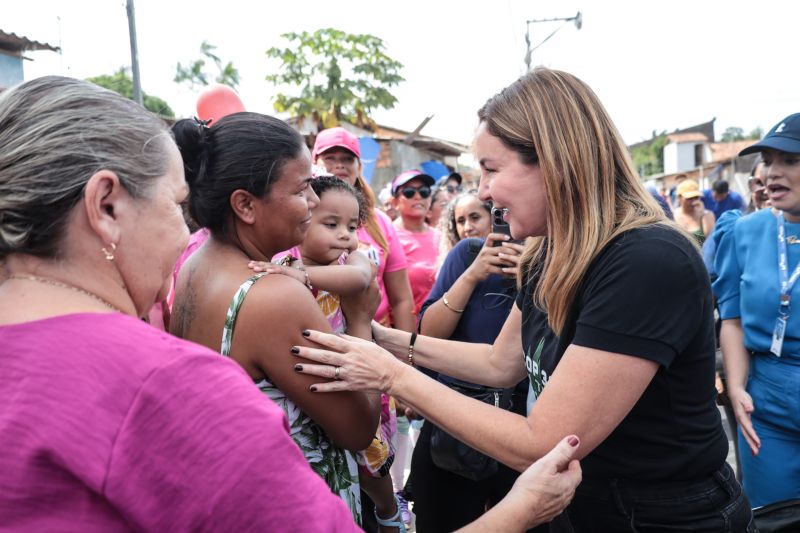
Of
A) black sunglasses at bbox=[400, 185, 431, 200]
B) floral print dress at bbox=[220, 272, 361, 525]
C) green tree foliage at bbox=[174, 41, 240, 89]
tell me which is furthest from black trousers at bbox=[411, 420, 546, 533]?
green tree foliage at bbox=[174, 41, 240, 89]

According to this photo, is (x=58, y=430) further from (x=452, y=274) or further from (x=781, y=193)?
(x=781, y=193)

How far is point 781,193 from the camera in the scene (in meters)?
3.12

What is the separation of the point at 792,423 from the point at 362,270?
2.21 meters

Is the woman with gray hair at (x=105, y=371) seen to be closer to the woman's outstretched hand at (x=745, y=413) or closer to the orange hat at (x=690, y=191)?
the woman's outstretched hand at (x=745, y=413)

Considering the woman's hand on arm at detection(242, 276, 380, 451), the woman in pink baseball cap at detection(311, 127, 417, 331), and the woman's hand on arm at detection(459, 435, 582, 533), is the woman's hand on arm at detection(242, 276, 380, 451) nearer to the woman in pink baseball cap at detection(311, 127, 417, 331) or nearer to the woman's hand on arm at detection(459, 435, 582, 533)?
the woman's hand on arm at detection(459, 435, 582, 533)

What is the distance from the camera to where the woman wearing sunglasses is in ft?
17.5

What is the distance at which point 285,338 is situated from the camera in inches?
67.7

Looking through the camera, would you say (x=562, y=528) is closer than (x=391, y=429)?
Yes

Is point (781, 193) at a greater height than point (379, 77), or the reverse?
point (379, 77)

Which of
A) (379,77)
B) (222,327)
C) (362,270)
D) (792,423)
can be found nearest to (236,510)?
(222,327)

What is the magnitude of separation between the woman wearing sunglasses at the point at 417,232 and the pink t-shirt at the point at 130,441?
4322mm

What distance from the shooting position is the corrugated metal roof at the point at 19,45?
15779mm

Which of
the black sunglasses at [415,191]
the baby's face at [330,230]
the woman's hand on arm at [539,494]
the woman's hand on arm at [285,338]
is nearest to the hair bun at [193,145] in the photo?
the woman's hand on arm at [285,338]

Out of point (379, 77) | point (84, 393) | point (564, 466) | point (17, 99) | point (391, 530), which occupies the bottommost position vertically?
point (391, 530)
